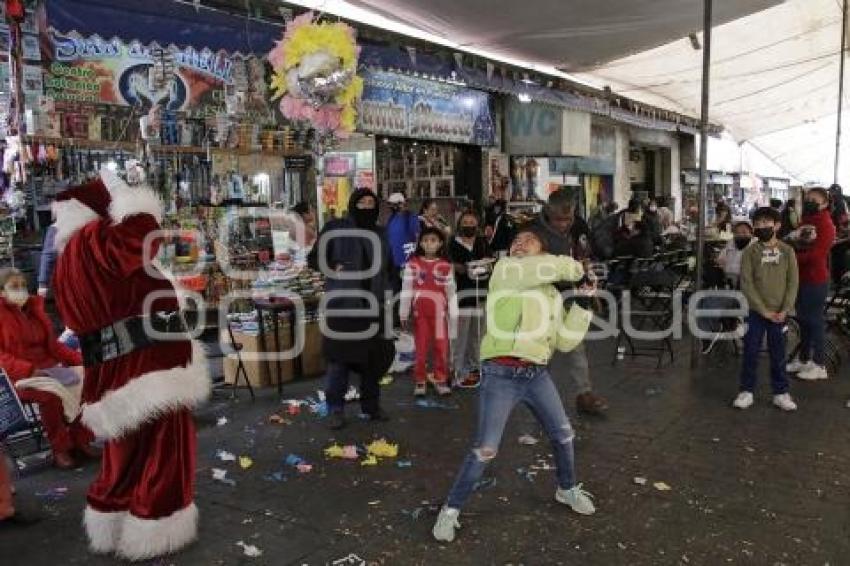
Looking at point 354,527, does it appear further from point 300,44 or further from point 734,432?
point 300,44

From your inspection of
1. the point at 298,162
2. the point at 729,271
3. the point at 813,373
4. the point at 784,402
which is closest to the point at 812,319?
the point at 813,373

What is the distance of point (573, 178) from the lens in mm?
17562

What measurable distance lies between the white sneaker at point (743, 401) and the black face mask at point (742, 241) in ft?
7.82

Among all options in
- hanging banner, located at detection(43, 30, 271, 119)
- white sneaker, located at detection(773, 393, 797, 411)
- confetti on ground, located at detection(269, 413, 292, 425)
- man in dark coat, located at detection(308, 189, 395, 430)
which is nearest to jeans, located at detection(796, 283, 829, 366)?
white sneaker, located at detection(773, 393, 797, 411)

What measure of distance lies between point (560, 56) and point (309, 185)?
3826mm

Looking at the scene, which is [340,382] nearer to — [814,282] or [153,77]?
[153,77]

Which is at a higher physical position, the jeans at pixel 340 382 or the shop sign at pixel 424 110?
the shop sign at pixel 424 110

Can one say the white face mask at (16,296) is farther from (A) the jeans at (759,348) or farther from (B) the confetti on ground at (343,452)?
(A) the jeans at (759,348)

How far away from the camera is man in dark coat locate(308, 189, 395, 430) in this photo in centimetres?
612

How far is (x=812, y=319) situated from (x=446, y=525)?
4.80 m

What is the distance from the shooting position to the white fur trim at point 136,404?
3.83m

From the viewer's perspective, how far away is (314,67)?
22.8 ft

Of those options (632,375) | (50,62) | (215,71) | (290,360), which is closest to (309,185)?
(215,71)

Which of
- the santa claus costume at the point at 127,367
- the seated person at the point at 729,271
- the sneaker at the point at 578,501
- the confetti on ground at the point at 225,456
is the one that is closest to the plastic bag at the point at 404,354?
the confetti on ground at the point at 225,456
